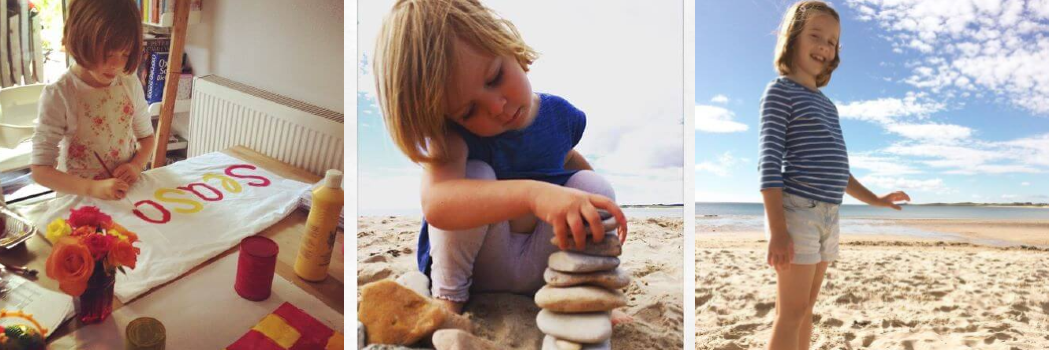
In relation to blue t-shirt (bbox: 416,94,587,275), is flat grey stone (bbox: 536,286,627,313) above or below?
below

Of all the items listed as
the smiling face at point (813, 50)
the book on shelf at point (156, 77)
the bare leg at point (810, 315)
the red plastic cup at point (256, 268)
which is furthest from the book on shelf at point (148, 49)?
the bare leg at point (810, 315)

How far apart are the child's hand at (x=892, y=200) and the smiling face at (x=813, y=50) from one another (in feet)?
1.32

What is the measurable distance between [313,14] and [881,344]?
1.78 meters

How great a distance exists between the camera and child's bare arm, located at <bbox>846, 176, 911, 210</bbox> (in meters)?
1.94

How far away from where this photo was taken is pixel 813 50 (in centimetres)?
186

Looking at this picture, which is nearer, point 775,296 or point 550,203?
point 550,203

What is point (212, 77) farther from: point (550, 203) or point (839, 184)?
point (839, 184)

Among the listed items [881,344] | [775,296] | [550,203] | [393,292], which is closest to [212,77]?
[393,292]

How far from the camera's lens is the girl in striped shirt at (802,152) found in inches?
72.0

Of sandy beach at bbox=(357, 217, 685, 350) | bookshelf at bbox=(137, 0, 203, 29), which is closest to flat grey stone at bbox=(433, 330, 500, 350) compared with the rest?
sandy beach at bbox=(357, 217, 685, 350)

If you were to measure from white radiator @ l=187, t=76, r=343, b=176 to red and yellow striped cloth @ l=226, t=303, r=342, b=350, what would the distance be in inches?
15.0

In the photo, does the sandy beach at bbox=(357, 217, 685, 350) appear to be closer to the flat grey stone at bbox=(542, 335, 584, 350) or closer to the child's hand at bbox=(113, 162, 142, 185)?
the flat grey stone at bbox=(542, 335, 584, 350)

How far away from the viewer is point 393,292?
187cm

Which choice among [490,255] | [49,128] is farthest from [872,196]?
[49,128]
